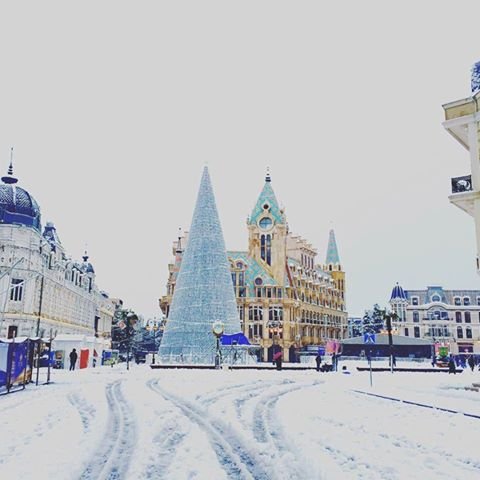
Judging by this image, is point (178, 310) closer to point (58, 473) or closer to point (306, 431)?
point (306, 431)

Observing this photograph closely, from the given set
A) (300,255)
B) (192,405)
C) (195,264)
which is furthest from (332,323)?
(192,405)

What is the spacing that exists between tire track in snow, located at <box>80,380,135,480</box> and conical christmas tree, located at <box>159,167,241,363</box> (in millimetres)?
27086

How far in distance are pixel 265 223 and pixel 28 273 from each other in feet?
129

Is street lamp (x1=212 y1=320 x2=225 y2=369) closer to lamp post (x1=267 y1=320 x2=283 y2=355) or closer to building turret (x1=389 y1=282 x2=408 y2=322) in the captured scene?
lamp post (x1=267 y1=320 x2=283 y2=355)

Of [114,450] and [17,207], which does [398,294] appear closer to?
[17,207]

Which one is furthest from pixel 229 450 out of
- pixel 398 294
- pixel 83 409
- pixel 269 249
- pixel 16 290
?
pixel 398 294

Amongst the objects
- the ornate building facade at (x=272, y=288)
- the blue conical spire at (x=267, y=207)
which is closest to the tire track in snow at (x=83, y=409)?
the ornate building facade at (x=272, y=288)

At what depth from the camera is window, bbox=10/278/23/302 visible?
4255 cm

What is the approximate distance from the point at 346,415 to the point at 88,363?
1367 inches

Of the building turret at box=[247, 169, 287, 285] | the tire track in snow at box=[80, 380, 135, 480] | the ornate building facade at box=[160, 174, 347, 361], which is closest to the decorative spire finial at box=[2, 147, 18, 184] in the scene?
the ornate building facade at box=[160, 174, 347, 361]

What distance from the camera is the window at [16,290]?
42.5 meters

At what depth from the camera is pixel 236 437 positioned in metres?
10.9

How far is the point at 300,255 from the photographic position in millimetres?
83625

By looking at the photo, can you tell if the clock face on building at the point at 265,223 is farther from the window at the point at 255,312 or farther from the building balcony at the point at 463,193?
the building balcony at the point at 463,193
